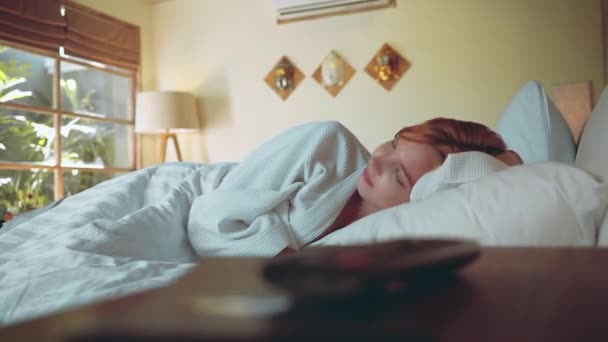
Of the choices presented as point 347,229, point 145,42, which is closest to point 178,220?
point 347,229

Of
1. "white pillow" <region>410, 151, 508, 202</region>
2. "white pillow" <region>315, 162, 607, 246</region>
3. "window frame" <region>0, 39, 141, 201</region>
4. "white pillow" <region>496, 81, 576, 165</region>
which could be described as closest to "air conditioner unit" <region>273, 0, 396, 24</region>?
"window frame" <region>0, 39, 141, 201</region>

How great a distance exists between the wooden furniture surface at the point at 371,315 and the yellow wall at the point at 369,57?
3.16 m

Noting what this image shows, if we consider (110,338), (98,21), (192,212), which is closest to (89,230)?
(192,212)

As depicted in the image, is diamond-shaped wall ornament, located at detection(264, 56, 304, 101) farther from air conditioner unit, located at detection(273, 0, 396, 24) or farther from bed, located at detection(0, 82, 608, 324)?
bed, located at detection(0, 82, 608, 324)

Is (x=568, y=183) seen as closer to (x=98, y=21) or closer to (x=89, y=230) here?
(x=89, y=230)

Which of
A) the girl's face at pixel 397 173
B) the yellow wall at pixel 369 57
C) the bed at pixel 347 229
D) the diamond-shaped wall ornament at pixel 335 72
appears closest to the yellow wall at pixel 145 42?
the yellow wall at pixel 369 57

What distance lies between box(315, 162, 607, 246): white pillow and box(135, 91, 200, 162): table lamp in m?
3.06

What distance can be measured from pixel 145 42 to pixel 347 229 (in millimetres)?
3599

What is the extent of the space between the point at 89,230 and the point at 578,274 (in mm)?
906

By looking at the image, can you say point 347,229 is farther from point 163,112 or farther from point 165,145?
point 165,145

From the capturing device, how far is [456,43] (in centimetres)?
338

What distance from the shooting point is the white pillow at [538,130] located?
55.0 inches

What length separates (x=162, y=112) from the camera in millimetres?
3729

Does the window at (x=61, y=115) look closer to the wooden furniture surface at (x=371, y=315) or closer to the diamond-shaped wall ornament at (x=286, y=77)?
the diamond-shaped wall ornament at (x=286, y=77)
